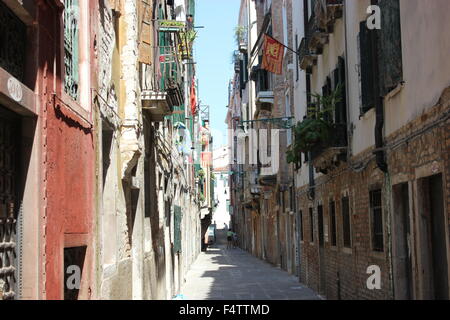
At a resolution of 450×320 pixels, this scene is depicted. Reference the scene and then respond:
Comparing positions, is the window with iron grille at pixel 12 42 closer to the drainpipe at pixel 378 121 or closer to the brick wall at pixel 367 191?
the brick wall at pixel 367 191

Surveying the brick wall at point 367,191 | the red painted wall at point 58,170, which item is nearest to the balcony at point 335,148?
the brick wall at point 367,191

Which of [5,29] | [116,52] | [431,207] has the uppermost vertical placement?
[116,52]

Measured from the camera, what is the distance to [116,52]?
11414 mm

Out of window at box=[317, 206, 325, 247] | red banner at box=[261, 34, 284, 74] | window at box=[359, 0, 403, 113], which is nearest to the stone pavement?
window at box=[317, 206, 325, 247]

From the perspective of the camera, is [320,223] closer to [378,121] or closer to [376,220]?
[376,220]

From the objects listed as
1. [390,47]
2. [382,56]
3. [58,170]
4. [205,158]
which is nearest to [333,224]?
[382,56]

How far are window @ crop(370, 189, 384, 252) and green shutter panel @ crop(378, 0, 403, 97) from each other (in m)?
2.07

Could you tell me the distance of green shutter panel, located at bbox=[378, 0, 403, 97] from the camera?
33.1 ft

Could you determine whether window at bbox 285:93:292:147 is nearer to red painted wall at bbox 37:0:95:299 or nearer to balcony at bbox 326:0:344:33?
balcony at bbox 326:0:344:33

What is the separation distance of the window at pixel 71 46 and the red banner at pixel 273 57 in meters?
14.9

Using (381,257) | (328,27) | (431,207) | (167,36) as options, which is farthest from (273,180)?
(431,207)

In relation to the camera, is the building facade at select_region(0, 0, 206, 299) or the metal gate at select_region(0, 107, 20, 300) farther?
the building facade at select_region(0, 0, 206, 299)

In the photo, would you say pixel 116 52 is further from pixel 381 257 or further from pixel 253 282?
pixel 253 282
